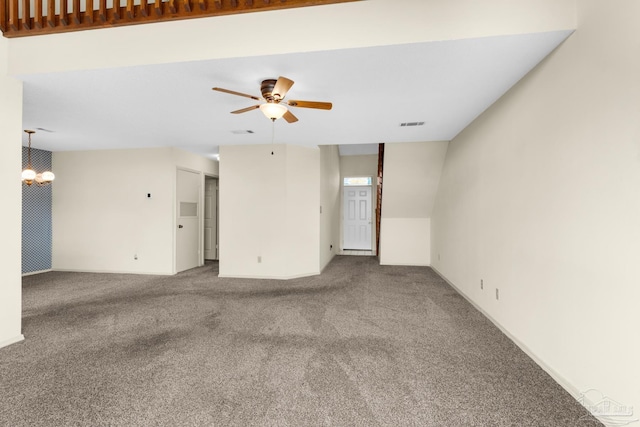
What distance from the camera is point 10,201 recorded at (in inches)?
105

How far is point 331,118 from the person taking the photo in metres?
3.74

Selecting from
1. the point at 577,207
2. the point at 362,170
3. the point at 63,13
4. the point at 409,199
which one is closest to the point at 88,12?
the point at 63,13

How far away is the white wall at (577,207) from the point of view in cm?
158

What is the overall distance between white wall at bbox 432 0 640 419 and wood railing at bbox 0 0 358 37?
1.70 meters

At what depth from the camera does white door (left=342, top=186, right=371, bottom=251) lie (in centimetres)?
848

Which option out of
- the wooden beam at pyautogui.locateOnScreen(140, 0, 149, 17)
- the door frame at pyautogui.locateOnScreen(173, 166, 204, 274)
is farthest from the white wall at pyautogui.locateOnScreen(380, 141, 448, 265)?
the wooden beam at pyautogui.locateOnScreen(140, 0, 149, 17)

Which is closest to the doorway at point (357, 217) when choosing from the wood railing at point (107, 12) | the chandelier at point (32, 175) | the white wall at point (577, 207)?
the white wall at point (577, 207)

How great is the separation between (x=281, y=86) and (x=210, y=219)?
5.46m

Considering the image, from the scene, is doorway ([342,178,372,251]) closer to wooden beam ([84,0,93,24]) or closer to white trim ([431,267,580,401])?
white trim ([431,267,580,401])

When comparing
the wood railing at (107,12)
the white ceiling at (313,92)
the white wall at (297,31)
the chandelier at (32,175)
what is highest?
the wood railing at (107,12)

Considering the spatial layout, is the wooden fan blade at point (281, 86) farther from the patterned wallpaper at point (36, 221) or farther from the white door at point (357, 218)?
the white door at point (357, 218)

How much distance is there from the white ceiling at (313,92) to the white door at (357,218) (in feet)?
12.7

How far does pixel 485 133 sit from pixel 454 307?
6.92 feet

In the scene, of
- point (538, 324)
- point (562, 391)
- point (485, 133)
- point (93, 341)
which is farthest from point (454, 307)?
point (93, 341)
